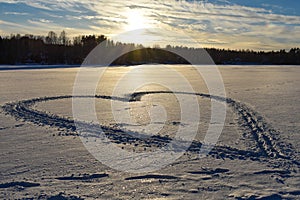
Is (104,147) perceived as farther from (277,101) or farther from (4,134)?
(277,101)

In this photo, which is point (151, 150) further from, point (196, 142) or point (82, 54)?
point (82, 54)

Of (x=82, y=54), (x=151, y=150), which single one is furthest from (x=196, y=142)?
(x=82, y=54)

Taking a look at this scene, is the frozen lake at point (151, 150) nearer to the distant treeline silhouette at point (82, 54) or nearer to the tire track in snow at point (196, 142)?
the tire track in snow at point (196, 142)

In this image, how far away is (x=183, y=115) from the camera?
792 centimetres

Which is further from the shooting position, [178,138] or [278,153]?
[178,138]

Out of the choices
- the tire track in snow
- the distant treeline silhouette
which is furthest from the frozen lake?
the distant treeline silhouette

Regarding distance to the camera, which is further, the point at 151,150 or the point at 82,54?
the point at 82,54

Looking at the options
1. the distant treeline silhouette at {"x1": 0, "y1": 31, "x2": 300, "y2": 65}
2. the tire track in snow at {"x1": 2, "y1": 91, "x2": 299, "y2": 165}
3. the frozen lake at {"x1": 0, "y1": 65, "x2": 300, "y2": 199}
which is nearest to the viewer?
the frozen lake at {"x1": 0, "y1": 65, "x2": 300, "y2": 199}

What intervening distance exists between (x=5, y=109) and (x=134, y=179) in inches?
233

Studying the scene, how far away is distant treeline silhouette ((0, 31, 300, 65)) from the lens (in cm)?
5819

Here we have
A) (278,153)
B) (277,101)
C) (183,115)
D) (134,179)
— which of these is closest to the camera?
(134,179)

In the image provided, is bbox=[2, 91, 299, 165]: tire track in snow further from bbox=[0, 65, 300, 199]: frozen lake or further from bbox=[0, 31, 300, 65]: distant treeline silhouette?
bbox=[0, 31, 300, 65]: distant treeline silhouette

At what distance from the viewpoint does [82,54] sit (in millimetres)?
73062

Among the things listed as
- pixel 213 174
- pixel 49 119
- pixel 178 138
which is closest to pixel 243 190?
pixel 213 174
